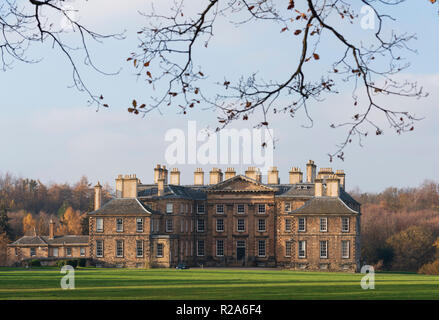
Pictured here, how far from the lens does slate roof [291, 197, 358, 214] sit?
7281 centimetres

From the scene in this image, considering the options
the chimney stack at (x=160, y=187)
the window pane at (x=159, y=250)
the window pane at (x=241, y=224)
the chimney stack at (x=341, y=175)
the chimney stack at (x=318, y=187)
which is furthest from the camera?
the chimney stack at (x=341, y=175)

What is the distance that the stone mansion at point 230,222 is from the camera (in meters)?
73.2

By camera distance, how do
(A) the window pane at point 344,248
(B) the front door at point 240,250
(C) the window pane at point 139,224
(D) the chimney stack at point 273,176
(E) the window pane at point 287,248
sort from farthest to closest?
(D) the chimney stack at point 273,176 → (B) the front door at point 240,250 → (E) the window pane at point 287,248 → (C) the window pane at point 139,224 → (A) the window pane at point 344,248

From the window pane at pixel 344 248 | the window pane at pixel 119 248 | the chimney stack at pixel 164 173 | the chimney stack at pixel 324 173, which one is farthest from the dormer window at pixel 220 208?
the window pane at pixel 344 248

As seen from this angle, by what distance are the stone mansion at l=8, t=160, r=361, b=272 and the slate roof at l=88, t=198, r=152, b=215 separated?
0.09 m

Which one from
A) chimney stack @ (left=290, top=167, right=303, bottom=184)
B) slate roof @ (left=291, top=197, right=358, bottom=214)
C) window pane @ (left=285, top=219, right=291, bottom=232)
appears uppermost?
chimney stack @ (left=290, top=167, right=303, bottom=184)

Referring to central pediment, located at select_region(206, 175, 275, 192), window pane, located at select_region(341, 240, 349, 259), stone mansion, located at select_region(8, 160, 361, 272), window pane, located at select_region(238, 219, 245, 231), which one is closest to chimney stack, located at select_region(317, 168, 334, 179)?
stone mansion, located at select_region(8, 160, 361, 272)

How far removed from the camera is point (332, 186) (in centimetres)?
7369

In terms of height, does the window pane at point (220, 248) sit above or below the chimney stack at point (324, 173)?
below

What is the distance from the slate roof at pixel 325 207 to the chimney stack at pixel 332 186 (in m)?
0.38

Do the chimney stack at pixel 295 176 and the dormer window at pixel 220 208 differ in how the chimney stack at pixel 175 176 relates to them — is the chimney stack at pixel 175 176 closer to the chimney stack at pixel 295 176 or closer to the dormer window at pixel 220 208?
the dormer window at pixel 220 208

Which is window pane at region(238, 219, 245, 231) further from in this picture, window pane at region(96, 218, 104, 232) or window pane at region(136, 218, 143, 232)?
window pane at region(96, 218, 104, 232)

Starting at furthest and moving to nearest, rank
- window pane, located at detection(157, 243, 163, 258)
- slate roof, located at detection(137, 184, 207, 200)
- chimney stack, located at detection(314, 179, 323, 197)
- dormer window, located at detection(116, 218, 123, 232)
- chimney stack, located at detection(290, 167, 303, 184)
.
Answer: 1. chimney stack, located at detection(290, 167, 303, 184)
2. slate roof, located at detection(137, 184, 207, 200)
3. dormer window, located at detection(116, 218, 123, 232)
4. window pane, located at detection(157, 243, 163, 258)
5. chimney stack, located at detection(314, 179, 323, 197)
